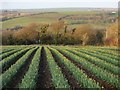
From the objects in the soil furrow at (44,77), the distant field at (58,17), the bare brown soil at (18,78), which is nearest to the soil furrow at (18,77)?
the bare brown soil at (18,78)

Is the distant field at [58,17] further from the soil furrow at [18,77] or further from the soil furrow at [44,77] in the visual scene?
the soil furrow at [18,77]

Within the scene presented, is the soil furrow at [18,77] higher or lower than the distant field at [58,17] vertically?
lower

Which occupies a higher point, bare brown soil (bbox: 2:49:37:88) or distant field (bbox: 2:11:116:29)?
distant field (bbox: 2:11:116:29)

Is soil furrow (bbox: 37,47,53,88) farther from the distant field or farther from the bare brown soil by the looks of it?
the distant field

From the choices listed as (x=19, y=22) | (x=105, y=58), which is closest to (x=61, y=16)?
(x=19, y=22)

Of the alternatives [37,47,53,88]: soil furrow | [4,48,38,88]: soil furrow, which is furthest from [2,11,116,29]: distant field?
[4,48,38,88]: soil furrow

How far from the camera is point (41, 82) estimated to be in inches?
418

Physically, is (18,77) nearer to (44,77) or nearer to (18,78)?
(18,78)

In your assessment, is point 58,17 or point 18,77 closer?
point 18,77

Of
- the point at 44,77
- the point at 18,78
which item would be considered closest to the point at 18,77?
the point at 18,78

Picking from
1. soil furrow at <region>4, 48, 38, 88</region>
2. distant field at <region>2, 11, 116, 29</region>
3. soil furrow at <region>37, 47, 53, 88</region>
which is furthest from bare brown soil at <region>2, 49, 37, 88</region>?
distant field at <region>2, 11, 116, 29</region>

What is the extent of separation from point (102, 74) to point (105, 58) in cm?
518

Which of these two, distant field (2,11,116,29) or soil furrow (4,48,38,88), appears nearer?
soil furrow (4,48,38,88)

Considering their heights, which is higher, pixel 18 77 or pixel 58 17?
pixel 58 17
